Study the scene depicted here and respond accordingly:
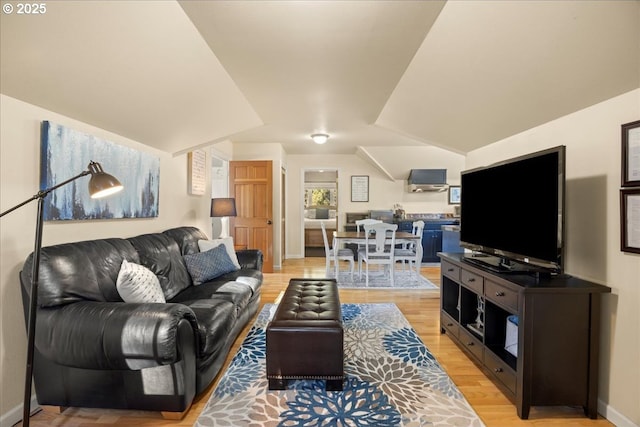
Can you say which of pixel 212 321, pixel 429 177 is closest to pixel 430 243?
pixel 429 177

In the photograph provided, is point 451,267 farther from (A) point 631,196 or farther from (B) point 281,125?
(B) point 281,125

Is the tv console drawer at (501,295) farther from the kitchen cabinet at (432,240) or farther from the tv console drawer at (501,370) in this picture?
the kitchen cabinet at (432,240)

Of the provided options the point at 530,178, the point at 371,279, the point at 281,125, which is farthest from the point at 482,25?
the point at 371,279

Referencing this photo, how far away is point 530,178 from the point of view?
6.68 ft

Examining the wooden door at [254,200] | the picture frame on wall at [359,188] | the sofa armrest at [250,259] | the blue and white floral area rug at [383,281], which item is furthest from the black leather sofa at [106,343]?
the picture frame on wall at [359,188]

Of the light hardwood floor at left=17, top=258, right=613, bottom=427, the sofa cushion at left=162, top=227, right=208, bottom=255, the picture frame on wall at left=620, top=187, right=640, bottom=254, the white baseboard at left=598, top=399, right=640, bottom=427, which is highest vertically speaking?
the picture frame on wall at left=620, top=187, right=640, bottom=254

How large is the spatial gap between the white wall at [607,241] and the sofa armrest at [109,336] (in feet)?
8.03

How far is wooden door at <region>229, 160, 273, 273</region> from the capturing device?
18.6 feet

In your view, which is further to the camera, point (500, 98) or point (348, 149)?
point (348, 149)

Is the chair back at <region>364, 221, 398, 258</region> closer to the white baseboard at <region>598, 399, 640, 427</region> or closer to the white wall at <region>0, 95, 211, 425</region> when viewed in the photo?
the white baseboard at <region>598, 399, 640, 427</region>

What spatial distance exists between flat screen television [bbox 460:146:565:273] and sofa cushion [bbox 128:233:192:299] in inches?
103

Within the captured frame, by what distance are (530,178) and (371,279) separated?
3405 mm

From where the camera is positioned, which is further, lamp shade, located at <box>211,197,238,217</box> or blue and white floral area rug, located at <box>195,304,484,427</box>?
lamp shade, located at <box>211,197,238,217</box>

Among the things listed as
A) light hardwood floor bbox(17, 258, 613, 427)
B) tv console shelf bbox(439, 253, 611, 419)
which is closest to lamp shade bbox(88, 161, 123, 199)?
light hardwood floor bbox(17, 258, 613, 427)
